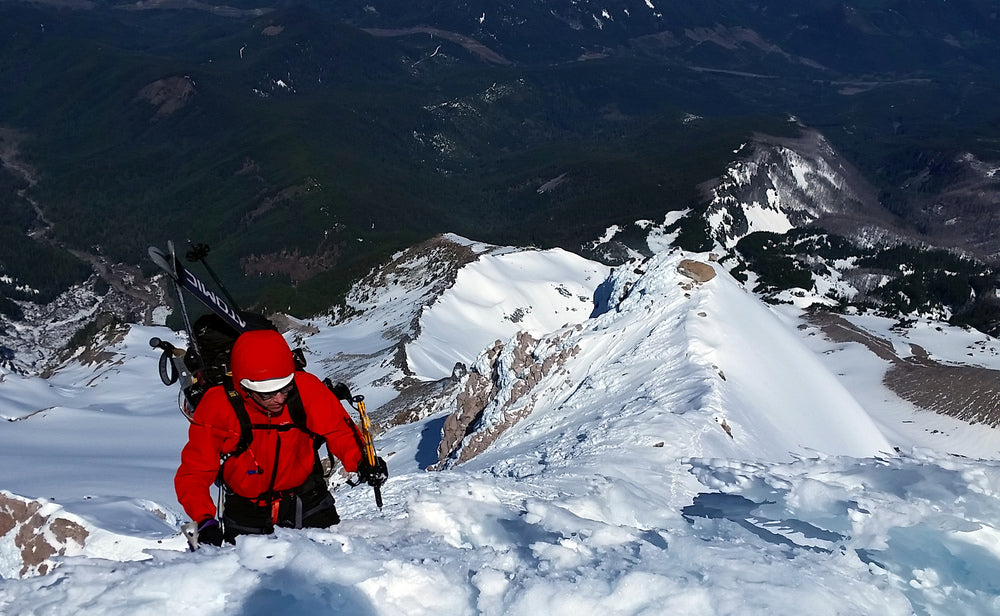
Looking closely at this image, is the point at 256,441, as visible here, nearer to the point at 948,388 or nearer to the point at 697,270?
the point at 697,270

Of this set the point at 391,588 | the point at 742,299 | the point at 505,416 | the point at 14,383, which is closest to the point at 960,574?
the point at 391,588

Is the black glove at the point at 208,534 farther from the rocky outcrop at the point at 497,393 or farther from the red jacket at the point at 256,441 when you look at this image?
the rocky outcrop at the point at 497,393

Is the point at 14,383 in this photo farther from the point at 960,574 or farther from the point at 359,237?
the point at 359,237

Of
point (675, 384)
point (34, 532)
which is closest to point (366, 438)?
point (675, 384)

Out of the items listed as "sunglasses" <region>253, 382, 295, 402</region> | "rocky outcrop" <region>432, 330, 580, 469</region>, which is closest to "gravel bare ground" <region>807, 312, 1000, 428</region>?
"rocky outcrop" <region>432, 330, 580, 469</region>

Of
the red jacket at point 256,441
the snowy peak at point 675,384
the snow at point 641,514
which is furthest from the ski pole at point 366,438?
the snowy peak at point 675,384

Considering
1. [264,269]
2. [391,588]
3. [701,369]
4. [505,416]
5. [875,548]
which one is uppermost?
[391,588]
